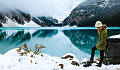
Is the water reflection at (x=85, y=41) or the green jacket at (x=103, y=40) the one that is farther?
the water reflection at (x=85, y=41)

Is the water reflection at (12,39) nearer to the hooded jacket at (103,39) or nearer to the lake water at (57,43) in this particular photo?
the lake water at (57,43)

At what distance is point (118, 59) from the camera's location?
18.9 ft

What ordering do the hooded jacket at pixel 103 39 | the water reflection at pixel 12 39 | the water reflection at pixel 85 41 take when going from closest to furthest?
the hooded jacket at pixel 103 39
the water reflection at pixel 12 39
the water reflection at pixel 85 41

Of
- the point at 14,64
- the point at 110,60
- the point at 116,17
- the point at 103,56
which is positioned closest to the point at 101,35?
the point at 103,56

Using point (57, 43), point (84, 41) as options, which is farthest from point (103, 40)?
point (84, 41)

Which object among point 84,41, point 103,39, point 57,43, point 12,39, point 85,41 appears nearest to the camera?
point 103,39

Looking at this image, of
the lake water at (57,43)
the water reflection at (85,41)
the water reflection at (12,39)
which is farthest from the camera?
the water reflection at (85,41)

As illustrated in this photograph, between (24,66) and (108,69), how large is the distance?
3.50 m

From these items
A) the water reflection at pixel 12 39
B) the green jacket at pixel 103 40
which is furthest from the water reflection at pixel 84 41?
the green jacket at pixel 103 40

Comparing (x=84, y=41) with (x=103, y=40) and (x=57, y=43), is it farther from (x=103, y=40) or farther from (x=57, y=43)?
(x=103, y=40)

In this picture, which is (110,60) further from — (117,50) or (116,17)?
(116,17)

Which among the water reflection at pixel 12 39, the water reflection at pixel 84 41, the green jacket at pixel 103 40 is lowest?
the water reflection at pixel 84 41

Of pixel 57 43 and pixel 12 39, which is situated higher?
pixel 12 39

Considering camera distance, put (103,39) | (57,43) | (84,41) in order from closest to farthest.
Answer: (103,39), (57,43), (84,41)
